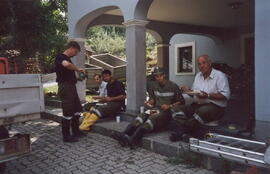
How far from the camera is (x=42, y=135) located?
22.1 ft

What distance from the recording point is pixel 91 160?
15.7ft

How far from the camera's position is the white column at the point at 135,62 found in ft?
22.5

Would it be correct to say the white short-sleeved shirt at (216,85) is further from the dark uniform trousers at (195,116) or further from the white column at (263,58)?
the white column at (263,58)

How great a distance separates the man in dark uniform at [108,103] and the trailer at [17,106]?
2.86 m

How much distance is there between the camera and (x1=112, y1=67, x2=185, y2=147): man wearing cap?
206 inches

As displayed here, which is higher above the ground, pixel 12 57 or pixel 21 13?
pixel 21 13

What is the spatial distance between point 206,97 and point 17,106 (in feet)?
9.16

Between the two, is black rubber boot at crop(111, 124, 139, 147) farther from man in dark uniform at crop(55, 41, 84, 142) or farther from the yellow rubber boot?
the yellow rubber boot

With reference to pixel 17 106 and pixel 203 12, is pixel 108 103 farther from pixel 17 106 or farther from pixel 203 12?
pixel 203 12

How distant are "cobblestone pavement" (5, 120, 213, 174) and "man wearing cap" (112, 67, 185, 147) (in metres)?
0.25

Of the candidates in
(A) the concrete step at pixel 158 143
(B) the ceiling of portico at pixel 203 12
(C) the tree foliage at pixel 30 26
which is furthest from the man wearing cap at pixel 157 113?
(C) the tree foliage at pixel 30 26

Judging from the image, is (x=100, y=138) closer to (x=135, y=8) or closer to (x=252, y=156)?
(x=135, y=8)

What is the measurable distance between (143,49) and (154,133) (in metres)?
2.26

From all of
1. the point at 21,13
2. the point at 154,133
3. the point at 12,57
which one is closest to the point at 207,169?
the point at 154,133
